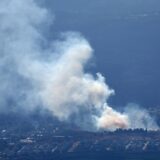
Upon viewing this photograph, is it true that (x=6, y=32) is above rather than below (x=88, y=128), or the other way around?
above

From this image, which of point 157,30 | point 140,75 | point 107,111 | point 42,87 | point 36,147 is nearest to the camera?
point 36,147

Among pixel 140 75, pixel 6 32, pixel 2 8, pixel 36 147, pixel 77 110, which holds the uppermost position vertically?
pixel 2 8

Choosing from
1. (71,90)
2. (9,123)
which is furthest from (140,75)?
(9,123)

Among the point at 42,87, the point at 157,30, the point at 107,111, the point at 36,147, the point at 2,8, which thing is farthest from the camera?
the point at 157,30

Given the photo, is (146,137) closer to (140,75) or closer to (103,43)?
(140,75)

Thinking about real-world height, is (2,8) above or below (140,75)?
above

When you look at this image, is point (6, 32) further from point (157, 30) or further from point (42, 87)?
point (157, 30)

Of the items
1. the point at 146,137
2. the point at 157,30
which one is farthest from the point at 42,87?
the point at 157,30

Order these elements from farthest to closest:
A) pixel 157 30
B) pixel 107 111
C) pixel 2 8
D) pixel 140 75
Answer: pixel 157 30 < pixel 2 8 < pixel 140 75 < pixel 107 111

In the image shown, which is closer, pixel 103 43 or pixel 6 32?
pixel 6 32
